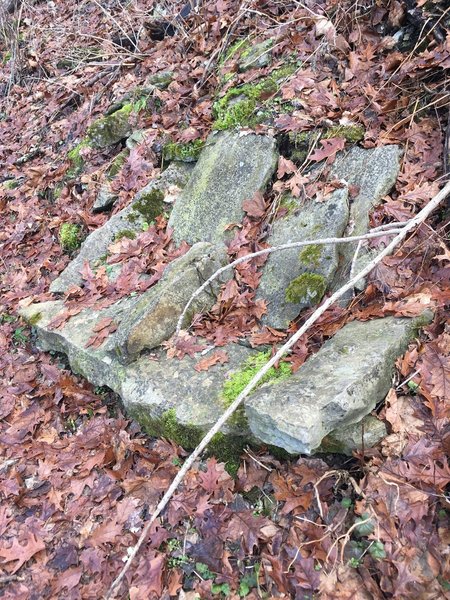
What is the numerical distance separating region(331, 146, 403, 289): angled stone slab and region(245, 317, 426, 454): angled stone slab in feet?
2.34

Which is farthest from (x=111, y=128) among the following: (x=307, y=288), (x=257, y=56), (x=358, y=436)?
(x=358, y=436)

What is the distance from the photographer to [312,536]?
2.58 metres

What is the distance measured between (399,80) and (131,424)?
3.94 m

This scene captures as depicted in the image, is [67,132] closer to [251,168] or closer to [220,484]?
[251,168]

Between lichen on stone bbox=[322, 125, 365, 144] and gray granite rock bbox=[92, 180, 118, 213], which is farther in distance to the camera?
gray granite rock bbox=[92, 180, 118, 213]

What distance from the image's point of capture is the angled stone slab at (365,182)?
11.7 feet

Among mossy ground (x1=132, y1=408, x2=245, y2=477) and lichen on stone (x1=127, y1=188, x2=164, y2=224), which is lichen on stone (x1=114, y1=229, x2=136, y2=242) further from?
mossy ground (x1=132, y1=408, x2=245, y2=477)

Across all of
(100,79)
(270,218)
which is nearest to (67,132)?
(100,79)

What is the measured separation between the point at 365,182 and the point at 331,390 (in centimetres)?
203

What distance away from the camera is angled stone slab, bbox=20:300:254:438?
3.21 meters

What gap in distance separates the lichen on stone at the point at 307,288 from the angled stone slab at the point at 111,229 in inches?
92.0

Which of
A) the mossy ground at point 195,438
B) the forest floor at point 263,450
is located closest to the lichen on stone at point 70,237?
the forest floor at point 263,450

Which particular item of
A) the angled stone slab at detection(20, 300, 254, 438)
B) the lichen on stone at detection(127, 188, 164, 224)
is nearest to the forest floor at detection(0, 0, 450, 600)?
the angled stone slab at detection(20, 300, 254, 438)

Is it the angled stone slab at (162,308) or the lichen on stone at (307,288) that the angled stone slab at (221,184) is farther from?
the lichen on stone at (307,288)
